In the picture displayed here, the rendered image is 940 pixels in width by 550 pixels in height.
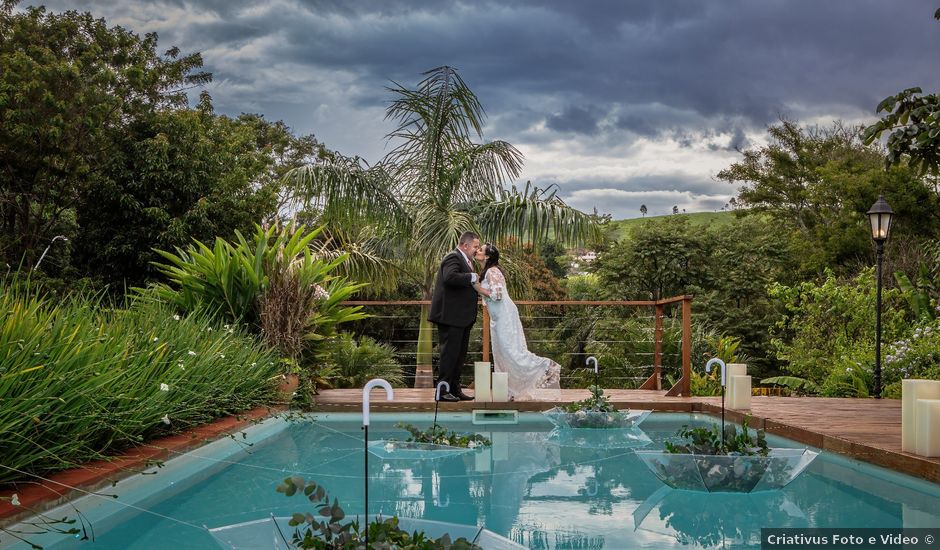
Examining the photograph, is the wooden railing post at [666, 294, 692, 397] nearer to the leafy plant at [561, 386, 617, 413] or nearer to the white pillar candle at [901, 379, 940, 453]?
the leafy plant at [561, 386, 617, 413]

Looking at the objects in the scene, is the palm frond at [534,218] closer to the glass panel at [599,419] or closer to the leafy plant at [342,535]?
the glass panel at [599,419]

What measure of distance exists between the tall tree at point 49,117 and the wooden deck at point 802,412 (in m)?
9.81

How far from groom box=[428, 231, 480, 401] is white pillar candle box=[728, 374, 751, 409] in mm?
2289

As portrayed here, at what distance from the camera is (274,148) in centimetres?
2706

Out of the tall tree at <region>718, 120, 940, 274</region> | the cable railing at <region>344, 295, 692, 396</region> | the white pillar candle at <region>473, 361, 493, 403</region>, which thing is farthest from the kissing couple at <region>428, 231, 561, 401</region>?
the tall tree at <region>718, 120, 940, 274</region>

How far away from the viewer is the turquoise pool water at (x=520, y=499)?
3211mm

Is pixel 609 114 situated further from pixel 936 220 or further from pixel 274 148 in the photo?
pixel 274 148

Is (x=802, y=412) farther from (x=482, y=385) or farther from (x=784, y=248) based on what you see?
(x=784, y=248)

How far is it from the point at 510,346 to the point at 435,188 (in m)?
4.81

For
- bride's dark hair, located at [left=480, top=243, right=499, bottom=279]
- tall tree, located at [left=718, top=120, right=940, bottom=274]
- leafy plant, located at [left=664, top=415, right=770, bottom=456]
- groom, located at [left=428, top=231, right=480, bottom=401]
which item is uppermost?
tall tree, located at [left=718, top=120, right=940, bottom=274]

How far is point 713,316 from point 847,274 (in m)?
3.37

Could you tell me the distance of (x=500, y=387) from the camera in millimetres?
7145

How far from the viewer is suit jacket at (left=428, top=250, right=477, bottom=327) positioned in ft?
24.0

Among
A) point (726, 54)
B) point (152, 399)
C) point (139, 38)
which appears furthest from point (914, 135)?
point (139, 38)
